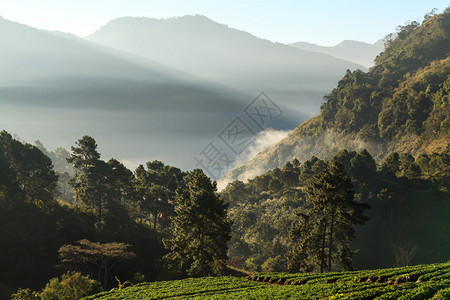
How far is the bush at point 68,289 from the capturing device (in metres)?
41.5

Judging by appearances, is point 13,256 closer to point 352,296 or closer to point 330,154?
point 352,296

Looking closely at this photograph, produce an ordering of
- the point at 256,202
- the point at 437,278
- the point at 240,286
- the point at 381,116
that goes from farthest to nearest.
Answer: the point at 381,116 → the point at 256,202 → the point at 240,286 → the point at 437,278

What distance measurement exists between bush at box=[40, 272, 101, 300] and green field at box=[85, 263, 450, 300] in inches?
195

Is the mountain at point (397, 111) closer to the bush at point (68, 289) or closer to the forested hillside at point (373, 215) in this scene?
the forested hillside at point (373, 215)

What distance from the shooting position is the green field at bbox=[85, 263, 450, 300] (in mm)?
22719

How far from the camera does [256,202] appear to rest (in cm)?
12425

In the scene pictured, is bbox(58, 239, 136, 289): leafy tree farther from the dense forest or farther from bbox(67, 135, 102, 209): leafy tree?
bbox(67, 135, 102, 209): leafy tree

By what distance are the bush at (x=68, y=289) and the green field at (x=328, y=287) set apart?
496cm

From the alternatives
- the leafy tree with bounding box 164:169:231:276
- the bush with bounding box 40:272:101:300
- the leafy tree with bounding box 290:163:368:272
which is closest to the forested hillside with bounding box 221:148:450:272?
the leafy tree with bounding box 164:169:231:276

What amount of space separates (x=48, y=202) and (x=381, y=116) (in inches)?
5868

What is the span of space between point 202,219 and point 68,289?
20.0m

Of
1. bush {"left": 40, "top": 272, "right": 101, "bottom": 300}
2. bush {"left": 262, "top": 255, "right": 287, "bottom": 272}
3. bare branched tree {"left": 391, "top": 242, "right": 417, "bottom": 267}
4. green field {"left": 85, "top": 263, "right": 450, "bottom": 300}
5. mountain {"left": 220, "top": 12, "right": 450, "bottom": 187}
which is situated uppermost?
mountain {"left": 220, "top": 12, "right": 450, "bottom": 187}

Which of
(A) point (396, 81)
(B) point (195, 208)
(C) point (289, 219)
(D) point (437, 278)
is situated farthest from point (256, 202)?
(A) point (396, 81)

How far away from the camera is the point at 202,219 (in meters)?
52.2
